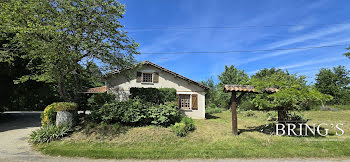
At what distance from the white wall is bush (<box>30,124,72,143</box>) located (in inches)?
247

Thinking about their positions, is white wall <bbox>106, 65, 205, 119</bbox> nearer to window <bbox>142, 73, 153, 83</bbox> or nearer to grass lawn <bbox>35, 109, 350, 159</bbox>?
window <bbox>142, 73, 153, 83</bbox>

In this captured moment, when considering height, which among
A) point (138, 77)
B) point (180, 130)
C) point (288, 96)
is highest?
point (138, 77)

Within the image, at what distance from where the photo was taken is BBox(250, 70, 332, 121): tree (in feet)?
24.7

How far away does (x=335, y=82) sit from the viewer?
114ft

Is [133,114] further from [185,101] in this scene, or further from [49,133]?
[185,101]

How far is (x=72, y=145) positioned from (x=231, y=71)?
29.1 m

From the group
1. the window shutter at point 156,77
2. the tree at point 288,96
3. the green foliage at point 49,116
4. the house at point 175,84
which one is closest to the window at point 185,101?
the house at point 175,84

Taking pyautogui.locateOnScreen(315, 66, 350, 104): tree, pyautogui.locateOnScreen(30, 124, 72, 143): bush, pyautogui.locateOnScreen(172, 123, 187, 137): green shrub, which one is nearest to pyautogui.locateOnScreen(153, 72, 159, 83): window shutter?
pyautogui.locateOnScreen(172, 123, 187, 137): green shrub

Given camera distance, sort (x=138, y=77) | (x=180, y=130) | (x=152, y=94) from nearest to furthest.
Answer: (x=180, y=130) → (x=152, y=94) → (x=138, y=77)

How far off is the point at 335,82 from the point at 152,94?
43.3 metres

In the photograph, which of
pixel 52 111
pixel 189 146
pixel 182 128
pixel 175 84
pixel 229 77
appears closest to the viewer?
pixel 189 146

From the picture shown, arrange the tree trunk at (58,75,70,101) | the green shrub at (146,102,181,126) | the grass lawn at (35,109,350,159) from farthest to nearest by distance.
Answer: the green shrub at (146,102,181,126) → the tree trunk at (58,75,70,101) → the grass lawn at (35,109,350,159)

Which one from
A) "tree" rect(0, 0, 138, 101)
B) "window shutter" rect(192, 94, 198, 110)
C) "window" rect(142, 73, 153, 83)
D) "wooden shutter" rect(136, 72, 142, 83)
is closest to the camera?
"tree" rect(0, 0, 138, 101)

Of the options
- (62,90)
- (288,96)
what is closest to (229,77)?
(288,96)
